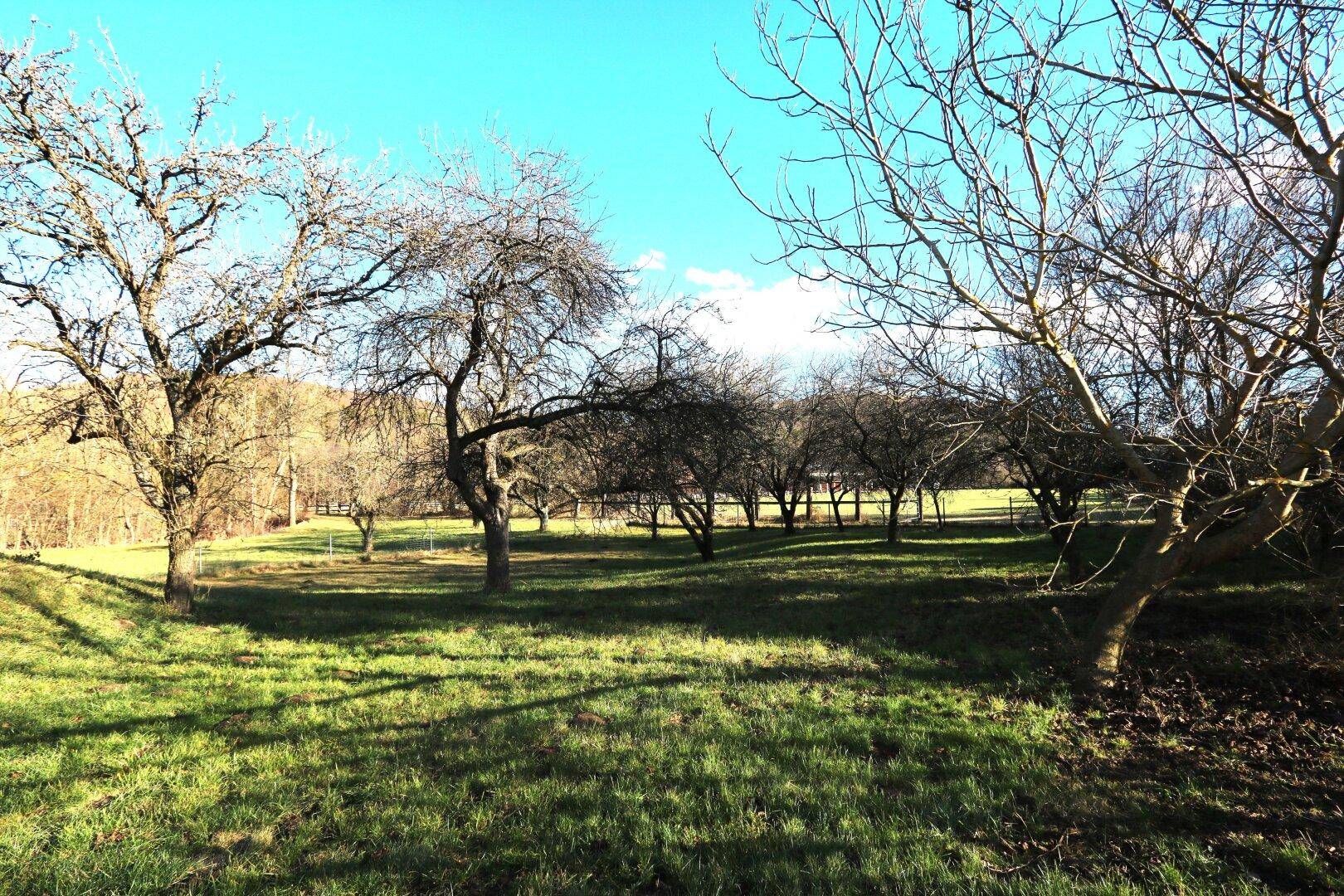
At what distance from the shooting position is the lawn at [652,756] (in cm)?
318

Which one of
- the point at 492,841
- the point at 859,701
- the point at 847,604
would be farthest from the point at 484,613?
the point at 492,841

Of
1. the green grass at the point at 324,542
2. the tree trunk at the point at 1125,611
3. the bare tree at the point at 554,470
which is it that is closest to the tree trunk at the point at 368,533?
the green grass at the point at 324,542

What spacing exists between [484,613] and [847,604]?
670 centimetres

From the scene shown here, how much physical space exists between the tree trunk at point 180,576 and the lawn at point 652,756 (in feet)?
1.48

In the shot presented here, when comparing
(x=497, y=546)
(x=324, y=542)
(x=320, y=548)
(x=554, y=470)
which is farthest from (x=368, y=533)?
(x=497, y=546)

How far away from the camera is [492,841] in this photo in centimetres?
340

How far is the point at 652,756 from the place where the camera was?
4.57 metres

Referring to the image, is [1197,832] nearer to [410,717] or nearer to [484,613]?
[410,717]

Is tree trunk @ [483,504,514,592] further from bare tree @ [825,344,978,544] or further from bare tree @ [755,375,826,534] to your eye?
bare tree @ [755,375,826,534]

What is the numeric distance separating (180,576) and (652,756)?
1006 centimetres

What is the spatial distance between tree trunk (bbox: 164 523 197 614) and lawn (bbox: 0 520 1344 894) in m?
0.45

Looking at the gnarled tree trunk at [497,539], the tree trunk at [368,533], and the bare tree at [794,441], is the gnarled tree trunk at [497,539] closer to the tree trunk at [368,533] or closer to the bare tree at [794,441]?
the bare tree at [794,441]

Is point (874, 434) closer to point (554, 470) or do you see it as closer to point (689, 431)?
point (554, 470)

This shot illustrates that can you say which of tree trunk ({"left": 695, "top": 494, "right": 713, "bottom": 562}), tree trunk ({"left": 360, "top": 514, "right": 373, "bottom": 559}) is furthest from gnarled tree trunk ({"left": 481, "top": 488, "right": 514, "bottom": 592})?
tree trunk ({"left": 360, "top": 514, "right": 373, "bottom": 559})
